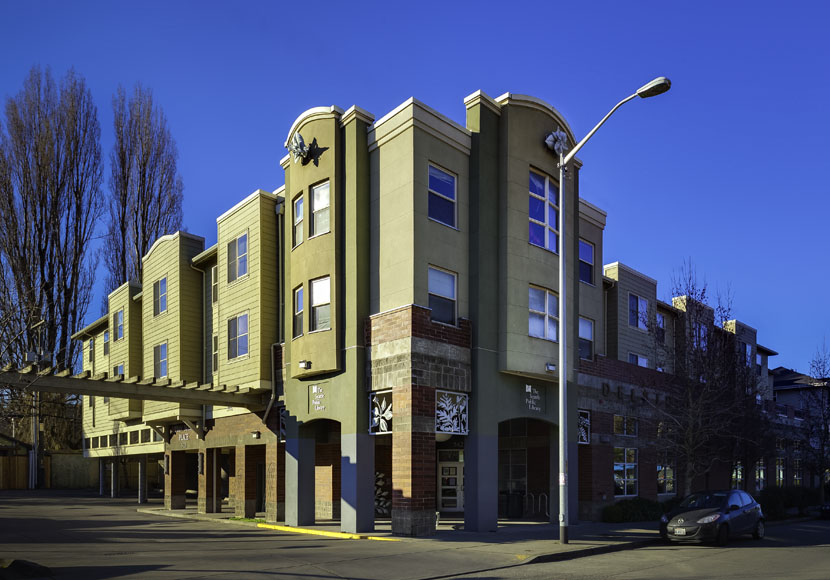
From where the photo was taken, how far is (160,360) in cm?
3116

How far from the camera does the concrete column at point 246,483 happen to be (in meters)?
26.1

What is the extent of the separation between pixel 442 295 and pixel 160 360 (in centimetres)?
1550

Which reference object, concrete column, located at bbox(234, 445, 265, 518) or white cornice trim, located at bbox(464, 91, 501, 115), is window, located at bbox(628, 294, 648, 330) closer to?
white cornice trim, located at bbox(464, 91, 501, 115)

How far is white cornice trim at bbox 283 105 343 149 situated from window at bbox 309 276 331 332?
15.2ft

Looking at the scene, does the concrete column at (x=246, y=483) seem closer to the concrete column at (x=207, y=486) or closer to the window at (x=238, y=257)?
the concrete column at (x=207, y=486)

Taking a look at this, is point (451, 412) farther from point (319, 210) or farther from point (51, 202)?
point (51, 202)

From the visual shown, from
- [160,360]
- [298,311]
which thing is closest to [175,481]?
[160,360]

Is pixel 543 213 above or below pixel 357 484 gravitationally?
above

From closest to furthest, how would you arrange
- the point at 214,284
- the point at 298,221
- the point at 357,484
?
1. the point at 357,484
2. the point at 298,221
3. the point at 214,284

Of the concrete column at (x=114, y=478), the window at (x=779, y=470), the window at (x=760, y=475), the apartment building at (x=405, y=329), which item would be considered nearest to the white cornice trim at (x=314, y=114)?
the apartment building at (x=405, y=329)

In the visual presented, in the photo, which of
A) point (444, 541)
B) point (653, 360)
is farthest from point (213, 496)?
point (653, 360)

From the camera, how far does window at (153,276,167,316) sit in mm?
31078

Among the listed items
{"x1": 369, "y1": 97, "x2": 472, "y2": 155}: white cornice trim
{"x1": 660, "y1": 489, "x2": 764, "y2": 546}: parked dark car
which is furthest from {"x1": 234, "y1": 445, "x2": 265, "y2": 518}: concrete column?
{"x1": 660, "y1": 489, "x2": 764, "y2": 546}: parked dark car

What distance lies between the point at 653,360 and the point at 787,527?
32.4 ft
